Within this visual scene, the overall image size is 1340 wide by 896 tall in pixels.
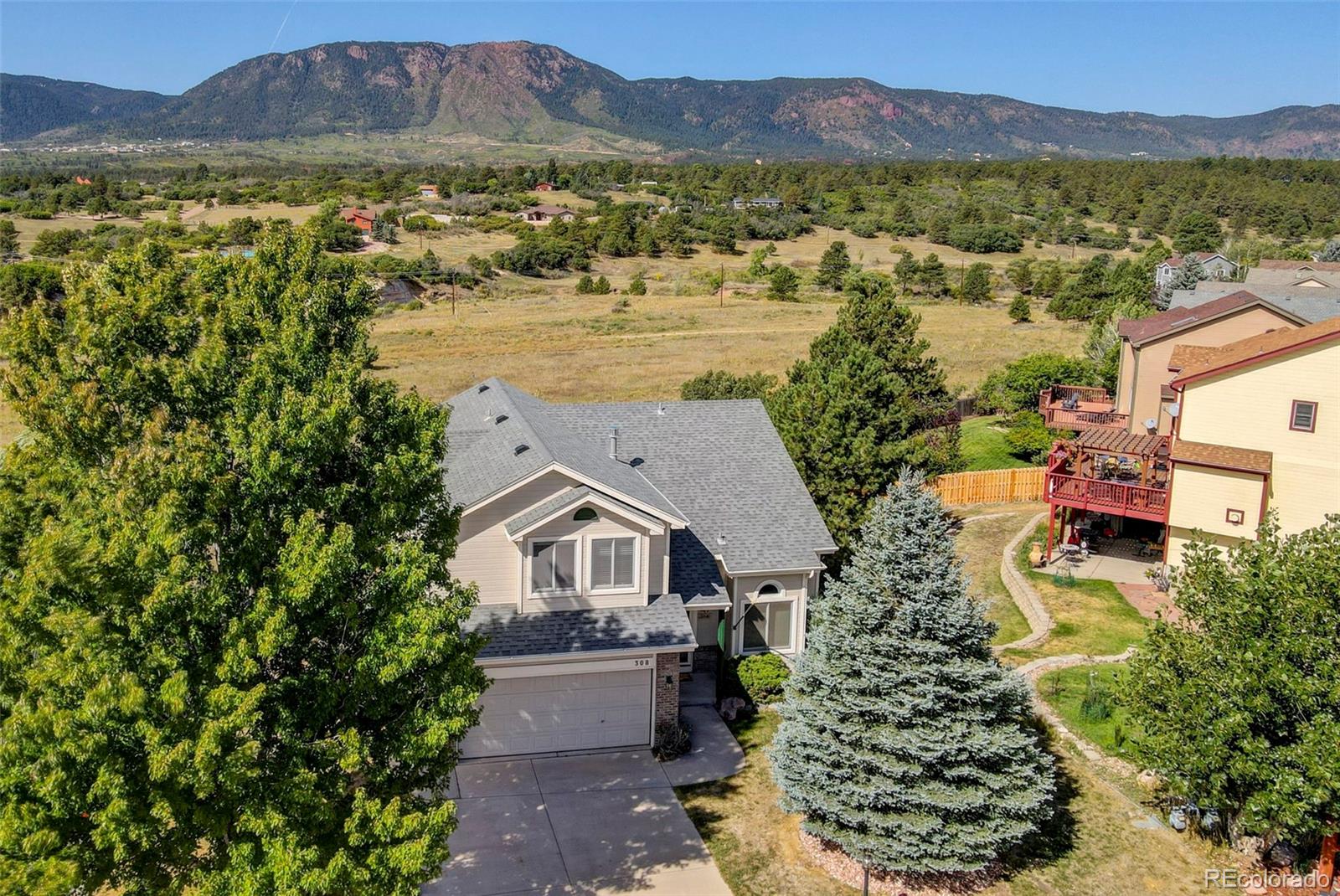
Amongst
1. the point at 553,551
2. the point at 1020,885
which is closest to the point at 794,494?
the point at 553,551

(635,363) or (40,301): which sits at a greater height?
(40,301)

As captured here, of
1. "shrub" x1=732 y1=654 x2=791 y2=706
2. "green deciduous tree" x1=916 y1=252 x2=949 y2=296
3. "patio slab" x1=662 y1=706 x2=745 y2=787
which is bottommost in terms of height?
"patio slab" x1=662 y1=706 x2=745 y2=787

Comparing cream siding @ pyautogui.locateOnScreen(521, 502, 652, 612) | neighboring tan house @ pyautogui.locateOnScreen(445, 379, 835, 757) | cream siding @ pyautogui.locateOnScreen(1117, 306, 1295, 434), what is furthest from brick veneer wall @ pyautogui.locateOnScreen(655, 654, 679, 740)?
cream siding @ pyautogui.locateOnScreen(1117, 306, 1295, 434)

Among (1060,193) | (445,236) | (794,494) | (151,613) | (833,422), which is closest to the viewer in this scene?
(151,613)

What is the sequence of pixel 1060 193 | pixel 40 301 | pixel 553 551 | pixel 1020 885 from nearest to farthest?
Result: pixel 40 301
pixel 1020 885
pixel 553 551
pixel 1060 193

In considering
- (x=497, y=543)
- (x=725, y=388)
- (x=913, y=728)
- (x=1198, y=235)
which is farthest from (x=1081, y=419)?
(x=1198, y=235)

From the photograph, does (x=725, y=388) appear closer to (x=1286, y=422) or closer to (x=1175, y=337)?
(x=1175, y=337)

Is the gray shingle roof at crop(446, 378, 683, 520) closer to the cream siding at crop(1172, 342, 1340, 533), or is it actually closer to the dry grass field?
the cream siding at crop(1172, 342, 1340, 533)

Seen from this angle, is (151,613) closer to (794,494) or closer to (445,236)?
Result: (794,494)
